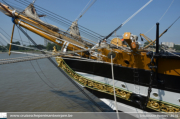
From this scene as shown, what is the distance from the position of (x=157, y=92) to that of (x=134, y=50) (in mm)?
1592

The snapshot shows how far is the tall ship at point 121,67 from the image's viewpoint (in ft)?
15.0

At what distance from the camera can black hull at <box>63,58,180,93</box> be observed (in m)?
4.58

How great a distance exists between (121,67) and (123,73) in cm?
23

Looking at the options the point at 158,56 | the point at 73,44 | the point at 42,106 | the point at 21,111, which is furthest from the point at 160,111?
the point at 21,111

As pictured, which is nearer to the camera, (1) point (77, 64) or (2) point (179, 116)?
(2) point (179, 116)

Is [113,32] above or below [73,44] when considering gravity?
above

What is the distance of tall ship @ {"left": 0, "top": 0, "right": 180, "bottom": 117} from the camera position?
4582 mm

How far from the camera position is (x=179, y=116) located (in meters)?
4.64

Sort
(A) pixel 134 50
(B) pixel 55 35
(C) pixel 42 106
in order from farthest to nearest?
(C) pixel 42 106 → (B) pixel 55 35 → (A) pixel 134 50

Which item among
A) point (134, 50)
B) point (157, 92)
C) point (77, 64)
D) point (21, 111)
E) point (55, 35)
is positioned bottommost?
point (21, 111)

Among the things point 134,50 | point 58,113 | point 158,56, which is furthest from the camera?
point 58,113

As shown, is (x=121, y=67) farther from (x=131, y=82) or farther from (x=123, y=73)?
(x=131, y=82)

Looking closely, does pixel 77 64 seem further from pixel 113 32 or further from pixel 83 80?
pixel 113 32

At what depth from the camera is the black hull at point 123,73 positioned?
15.0ft
